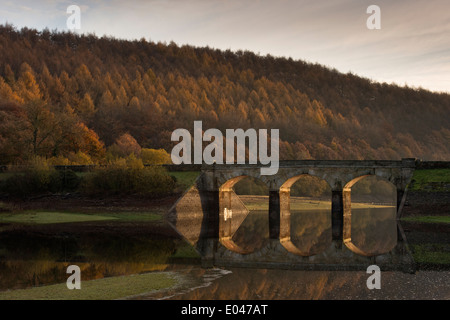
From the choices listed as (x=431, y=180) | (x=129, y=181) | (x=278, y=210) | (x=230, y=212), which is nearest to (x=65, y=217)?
(x=129, y=181)

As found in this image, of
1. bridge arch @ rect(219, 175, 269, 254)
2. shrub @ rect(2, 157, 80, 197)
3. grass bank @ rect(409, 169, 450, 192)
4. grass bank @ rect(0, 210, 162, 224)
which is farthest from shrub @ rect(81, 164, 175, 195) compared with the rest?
grass bank @ rect(409, 169, 450, 192)

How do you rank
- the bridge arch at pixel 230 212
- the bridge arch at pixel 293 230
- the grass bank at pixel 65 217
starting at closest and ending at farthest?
the bridge arch at pixel 293 230, the bridge arch at pixel 230 212, the grass bank at pixel 65 217

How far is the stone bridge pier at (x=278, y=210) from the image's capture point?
146ft

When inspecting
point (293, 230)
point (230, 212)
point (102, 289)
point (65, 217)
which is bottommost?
point (293, 230)

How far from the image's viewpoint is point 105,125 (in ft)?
466

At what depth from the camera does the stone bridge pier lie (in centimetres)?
4438

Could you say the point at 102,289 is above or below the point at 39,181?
below

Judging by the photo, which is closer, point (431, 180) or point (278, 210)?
point (431, 180)

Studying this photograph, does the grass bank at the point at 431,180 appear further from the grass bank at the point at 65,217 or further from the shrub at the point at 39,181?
the shrub at the point at 39,181

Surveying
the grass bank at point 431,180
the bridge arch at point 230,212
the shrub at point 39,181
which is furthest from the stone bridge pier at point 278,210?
the shrub at point 39,181

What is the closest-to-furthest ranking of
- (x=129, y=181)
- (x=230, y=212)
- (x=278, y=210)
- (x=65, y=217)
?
(x=65, y=217), (x=278, y=210), (x=129, y=181), (x=230, y=212)

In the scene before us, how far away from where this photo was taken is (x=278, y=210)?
77.7 m

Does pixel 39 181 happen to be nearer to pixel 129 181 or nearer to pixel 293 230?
pixel 129 181
